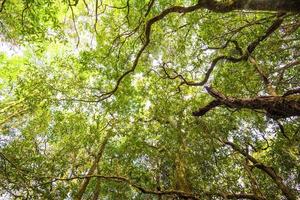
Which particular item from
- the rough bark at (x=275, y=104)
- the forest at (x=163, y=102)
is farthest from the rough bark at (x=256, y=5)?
the forest at (x=163, y=102)

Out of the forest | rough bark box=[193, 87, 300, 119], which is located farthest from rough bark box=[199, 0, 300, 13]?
the forest

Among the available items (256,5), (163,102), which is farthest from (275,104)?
(163,102)

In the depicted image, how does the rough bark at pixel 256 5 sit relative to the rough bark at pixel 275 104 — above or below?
below

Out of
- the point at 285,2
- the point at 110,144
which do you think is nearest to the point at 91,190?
the point at 110,144

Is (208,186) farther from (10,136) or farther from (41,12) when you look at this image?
(10,136)

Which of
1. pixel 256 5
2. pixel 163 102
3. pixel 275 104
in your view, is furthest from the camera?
pixel 163 102

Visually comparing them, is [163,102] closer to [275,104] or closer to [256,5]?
[275,104]

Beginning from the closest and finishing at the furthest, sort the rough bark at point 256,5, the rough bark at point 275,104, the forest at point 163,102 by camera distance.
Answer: the rough bark at point 256,5, the rough bark at point 275,104, the forest at point 163,102

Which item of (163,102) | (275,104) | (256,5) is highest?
(163,102)

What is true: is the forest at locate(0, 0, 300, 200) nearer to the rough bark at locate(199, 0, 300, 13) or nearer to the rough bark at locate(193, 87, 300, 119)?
the rough bark at locate(193, 87, 300, 119)

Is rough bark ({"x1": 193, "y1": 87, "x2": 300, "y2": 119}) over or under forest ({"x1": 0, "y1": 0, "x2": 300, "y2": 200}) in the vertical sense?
under

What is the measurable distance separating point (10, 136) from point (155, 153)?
8015 mm

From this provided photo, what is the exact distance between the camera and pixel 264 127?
1152 cm

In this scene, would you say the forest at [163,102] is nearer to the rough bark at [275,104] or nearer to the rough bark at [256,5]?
the rough bark at [275,104]
